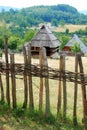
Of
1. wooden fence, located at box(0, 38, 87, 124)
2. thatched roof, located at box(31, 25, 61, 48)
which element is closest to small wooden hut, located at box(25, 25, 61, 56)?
thatched roof, located at box(31, 25, 61, 48)

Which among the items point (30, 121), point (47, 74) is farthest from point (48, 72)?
point (30, 121)

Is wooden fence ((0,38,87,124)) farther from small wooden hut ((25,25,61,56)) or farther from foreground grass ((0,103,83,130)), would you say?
small wooden hut ((25,25,61,56))

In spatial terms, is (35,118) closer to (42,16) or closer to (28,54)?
(28,54)

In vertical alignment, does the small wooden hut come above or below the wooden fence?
above

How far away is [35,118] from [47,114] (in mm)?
282

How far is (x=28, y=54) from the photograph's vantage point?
7.20 metres

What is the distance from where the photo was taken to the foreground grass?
6.80 m

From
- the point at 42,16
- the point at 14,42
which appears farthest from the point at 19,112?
the point at 42,16

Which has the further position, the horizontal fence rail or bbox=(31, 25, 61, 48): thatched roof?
bbox=(31, 25, 61, 48): thatched roof

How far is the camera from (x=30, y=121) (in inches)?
278

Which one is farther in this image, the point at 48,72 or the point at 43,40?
the point at 43,40

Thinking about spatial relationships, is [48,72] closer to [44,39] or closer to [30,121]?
[30,121]

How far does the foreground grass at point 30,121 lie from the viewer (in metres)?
6.80

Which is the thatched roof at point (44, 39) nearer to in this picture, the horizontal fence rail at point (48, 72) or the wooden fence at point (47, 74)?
the wooden fence at point (47, 74)
